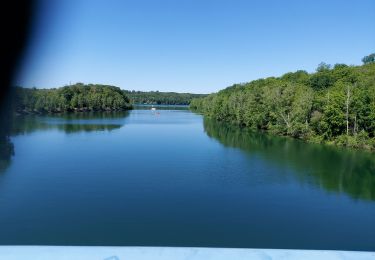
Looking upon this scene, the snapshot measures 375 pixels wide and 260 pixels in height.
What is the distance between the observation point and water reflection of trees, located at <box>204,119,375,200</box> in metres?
13.0

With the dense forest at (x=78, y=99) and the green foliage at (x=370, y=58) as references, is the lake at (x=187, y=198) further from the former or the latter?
the green foliage at (x=370, y=58)

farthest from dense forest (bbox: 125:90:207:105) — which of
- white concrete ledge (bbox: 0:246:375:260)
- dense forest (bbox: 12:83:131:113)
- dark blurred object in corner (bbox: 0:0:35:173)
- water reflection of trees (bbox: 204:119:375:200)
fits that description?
white concrete ledge (bbox: 0:246:375:260)

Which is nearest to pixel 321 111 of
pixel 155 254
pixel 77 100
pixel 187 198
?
pixel 187 198

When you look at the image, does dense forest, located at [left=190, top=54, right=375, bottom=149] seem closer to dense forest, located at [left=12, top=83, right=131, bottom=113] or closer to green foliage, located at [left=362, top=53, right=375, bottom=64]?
green foliage, located at [left=362, top=53, right=375, bottom=64]

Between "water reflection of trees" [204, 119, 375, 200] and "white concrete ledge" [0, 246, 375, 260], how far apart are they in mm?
10951

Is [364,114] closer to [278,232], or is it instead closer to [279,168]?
[279,168]

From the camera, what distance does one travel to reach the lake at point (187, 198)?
25.4ft

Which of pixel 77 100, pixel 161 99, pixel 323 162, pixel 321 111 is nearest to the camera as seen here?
pixel 323 162

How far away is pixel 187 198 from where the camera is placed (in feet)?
34.9

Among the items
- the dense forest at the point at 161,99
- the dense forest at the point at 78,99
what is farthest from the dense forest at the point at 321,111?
the dense forest at the point at 161,99

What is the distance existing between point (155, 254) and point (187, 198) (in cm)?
909

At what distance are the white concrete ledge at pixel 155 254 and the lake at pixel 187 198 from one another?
231 inches

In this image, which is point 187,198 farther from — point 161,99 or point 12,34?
point 161,99

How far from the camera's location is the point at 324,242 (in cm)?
752
